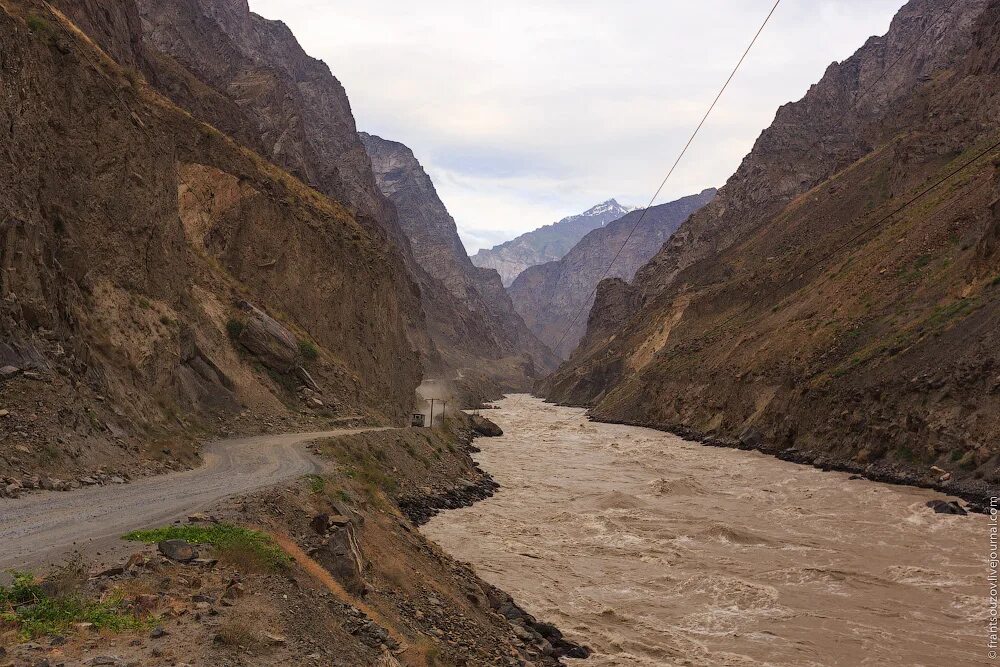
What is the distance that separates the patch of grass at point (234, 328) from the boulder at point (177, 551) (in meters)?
25.9

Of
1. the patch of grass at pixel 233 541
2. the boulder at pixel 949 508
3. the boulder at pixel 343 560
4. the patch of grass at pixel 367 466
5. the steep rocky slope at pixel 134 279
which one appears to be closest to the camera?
the patch of grass at pixel 233 541

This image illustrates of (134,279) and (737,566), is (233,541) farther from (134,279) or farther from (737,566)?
(134,279)

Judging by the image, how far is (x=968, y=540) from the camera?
2223 cm

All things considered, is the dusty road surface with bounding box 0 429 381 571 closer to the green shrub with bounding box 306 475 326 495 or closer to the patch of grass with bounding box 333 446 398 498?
the green shrub with bounding box 306 475 326 495

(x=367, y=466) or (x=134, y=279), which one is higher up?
(x=134, y=279)

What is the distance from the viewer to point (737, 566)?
20.0m

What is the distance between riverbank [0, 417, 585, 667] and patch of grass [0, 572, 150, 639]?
0.24 feet

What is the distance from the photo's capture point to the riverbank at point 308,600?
285 inches

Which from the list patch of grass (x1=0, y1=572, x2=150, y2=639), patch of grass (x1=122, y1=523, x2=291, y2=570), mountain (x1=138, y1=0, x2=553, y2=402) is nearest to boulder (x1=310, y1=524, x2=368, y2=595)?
patch of grass (x1=122, y1=523, x2=291, y2=570)

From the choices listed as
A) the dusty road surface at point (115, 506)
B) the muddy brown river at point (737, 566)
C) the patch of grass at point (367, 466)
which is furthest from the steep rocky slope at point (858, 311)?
the dusty road surface at point (115, 506)

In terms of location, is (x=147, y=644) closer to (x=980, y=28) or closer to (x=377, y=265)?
(x=377, y=265)

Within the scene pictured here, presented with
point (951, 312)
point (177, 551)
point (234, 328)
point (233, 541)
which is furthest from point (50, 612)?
point (951, 312)

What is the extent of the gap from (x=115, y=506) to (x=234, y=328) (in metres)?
22.3

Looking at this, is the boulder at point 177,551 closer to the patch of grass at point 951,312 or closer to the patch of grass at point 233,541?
the patch of grass at point 233,541
